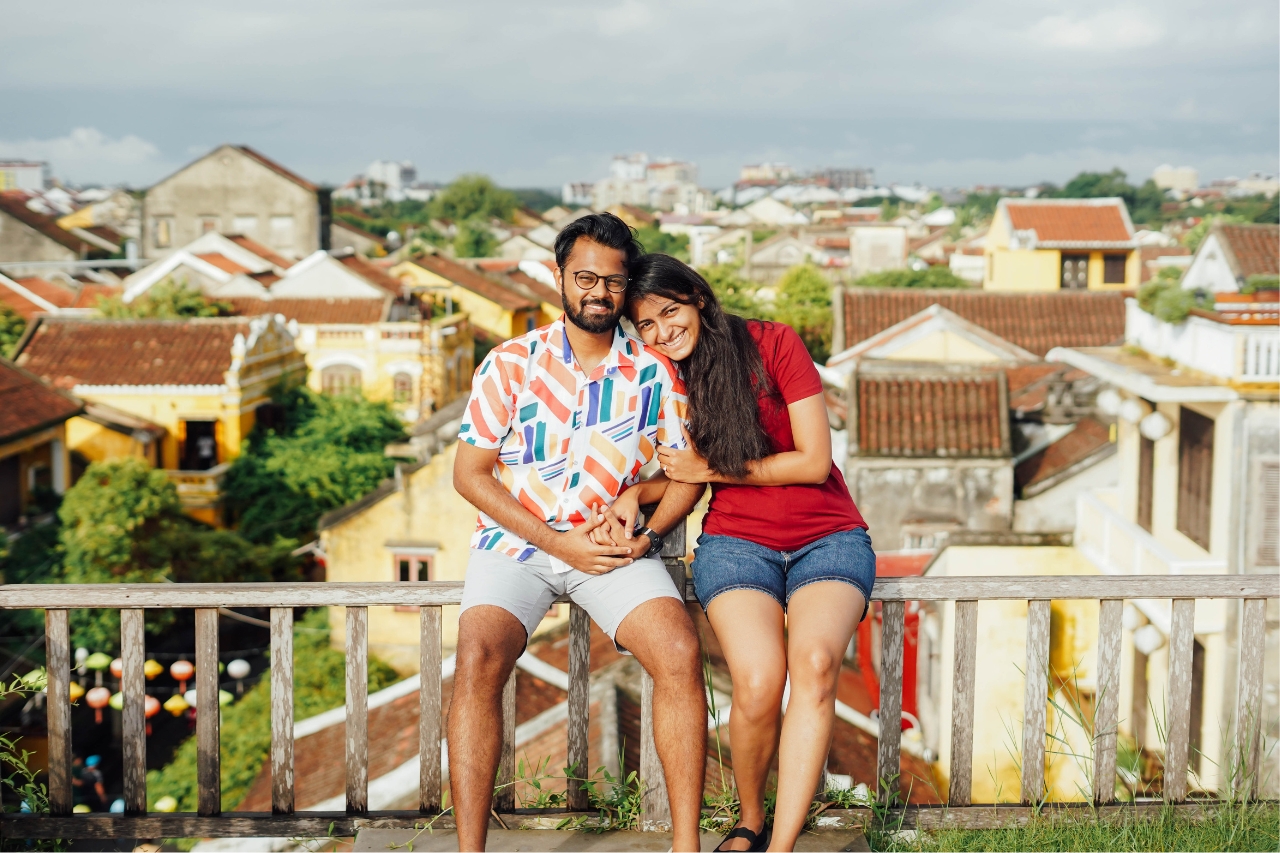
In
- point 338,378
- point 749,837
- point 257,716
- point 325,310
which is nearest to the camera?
point 749,837

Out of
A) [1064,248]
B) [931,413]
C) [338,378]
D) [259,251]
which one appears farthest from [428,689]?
[259,251]

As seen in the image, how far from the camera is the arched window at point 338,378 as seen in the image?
3061cm

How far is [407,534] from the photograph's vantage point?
1794 cm

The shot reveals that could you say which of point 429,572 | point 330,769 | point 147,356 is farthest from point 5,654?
point 147,356

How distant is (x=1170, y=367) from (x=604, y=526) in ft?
33.6

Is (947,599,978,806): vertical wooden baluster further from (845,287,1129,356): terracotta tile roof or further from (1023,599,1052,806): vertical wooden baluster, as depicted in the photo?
(845,287,1129,356): terracotta tile roof

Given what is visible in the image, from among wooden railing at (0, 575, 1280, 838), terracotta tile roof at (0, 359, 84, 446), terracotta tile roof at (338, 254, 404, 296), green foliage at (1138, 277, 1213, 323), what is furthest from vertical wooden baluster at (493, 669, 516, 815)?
terracotta tile roof at (338, 254, 404, 296)

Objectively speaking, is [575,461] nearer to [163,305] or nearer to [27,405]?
[27,405]

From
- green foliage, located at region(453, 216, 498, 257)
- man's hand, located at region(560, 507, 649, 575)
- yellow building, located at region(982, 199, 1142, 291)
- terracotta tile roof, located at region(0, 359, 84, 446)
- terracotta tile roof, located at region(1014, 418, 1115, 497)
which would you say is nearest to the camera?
man's hand, located at region(560, 507, 649, 575)

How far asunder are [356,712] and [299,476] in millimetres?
22757

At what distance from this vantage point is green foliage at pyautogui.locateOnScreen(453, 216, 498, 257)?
6184 cm

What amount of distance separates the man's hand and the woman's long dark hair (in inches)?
Result: 13.5

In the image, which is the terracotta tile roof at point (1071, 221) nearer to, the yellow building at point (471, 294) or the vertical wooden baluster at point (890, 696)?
the yellow building at point (471, 294)

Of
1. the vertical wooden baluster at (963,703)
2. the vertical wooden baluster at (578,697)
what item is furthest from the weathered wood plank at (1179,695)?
the vertical wooden baluster at (578,697)
